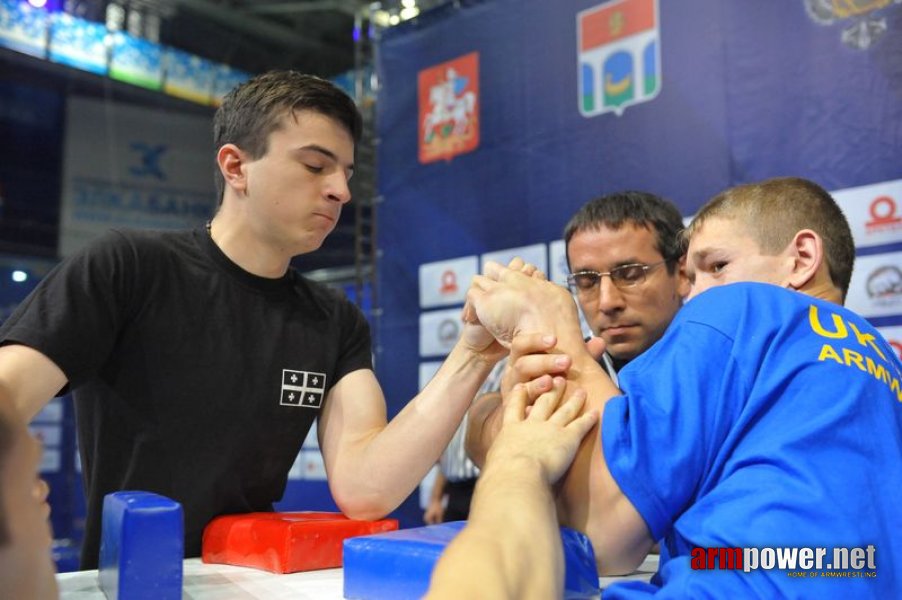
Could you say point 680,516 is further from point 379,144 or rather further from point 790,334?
point 379,144

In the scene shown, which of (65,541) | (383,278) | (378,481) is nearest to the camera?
(378,481)

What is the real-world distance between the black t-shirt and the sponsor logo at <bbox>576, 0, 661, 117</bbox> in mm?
1629

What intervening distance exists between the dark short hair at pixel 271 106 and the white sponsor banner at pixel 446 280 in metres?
1.49

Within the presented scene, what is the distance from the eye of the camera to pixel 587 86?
2.87 metres

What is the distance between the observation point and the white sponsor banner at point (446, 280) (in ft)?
10.5

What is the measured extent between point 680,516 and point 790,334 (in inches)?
8.6

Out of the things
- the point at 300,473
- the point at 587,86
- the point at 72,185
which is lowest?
the point at 300,473

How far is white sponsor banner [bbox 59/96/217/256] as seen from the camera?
6672mm

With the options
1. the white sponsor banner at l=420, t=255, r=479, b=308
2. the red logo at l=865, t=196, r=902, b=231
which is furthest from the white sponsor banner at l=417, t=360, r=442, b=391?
the red logo at l=865, t=196, r=902, b=231

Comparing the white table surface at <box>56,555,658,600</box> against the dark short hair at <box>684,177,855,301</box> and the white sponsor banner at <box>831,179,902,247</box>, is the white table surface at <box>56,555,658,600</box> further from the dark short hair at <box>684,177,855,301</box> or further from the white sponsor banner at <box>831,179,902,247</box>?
the white sponsor banner at <box>831,179,902,247</box>

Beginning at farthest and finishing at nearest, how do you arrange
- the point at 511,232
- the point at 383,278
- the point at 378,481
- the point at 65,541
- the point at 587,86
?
the point at 65,541, the point at 383,278, the point at 511,232, the point at 587,86, the point at 378,481

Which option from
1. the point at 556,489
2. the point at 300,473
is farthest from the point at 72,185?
the point at 556,489

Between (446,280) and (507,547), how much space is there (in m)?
2.63

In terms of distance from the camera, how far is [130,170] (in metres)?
6.95
